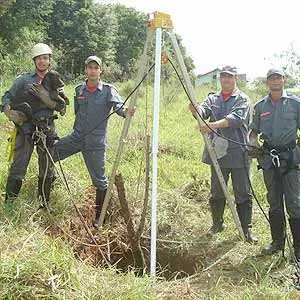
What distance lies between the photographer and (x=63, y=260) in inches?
145

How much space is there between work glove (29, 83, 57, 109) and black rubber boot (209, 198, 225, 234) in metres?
2.09

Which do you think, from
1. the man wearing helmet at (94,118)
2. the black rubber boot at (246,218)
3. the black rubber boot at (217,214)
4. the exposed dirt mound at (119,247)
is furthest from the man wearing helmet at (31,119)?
the black rubber boot at (246,218)

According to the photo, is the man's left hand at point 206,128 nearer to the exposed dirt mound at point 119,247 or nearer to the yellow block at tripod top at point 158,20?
the yellow block at tripod top at point 158,20

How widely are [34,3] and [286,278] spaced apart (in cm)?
3468

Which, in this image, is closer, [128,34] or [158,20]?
[158,20]

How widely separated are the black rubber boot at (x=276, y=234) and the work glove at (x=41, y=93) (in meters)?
2.58

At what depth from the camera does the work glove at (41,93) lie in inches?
205

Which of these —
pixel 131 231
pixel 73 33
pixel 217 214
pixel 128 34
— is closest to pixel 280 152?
pixel 217 214

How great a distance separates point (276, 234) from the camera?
16.2 feet

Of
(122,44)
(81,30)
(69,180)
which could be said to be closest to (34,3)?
(81,30)

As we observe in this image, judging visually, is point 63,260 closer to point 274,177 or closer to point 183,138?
point 274,177

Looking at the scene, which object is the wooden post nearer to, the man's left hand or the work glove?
the man's left hand

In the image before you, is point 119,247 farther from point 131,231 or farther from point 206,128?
point 206,128

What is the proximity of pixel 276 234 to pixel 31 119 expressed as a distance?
9.17 ft
